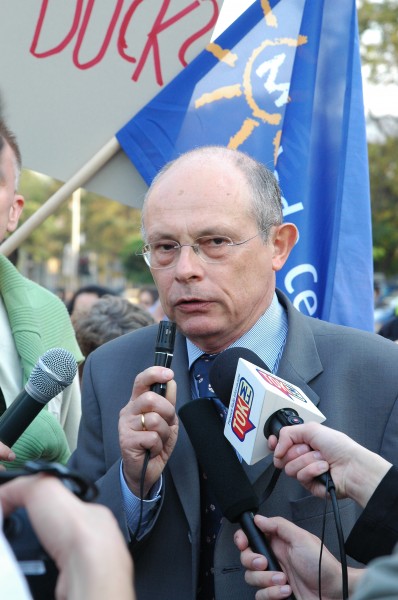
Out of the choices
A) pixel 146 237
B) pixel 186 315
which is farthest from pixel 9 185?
pixel 186 315

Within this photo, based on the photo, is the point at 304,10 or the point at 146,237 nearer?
the point at 146,237

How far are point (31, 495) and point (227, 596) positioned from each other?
1.29 m

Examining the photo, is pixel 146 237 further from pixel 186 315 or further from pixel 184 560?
pixel 184 560

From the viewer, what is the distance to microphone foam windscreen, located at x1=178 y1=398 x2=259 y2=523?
221 cm

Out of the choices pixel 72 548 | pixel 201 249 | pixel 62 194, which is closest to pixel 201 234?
pixel 201 249

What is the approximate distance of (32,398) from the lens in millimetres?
2375

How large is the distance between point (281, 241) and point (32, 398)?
1.05 m

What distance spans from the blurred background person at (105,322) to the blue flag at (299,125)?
115cm

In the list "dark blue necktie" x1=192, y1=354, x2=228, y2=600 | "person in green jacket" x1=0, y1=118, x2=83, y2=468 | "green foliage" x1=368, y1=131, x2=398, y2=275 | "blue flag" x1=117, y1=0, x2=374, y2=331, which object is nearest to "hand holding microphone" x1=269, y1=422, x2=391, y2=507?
"dark blue necktie" x1=192, y1=354, x2=228, y2=600

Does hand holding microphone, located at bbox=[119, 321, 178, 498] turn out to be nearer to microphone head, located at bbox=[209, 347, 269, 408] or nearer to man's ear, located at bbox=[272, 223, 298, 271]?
microphone head, located at bbox=[209, 347, 269, 408]

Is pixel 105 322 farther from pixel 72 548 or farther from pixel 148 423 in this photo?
pixel 72 548

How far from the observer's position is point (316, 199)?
4.18 m

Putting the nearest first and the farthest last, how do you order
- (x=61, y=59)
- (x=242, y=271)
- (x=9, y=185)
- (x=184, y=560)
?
(x=184, y=560) < (x=242, y=271) < (x=9, y=185) < (x=61, y=59)

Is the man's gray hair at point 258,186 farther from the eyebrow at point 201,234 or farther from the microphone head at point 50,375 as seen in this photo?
the microphone head at point 50,375
